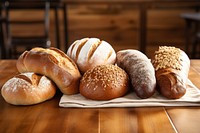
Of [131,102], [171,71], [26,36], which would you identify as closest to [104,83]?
[131,102]

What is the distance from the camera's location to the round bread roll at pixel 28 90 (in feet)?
2.88

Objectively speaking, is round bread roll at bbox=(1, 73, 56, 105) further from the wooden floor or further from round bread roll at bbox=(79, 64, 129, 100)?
the wooden floor

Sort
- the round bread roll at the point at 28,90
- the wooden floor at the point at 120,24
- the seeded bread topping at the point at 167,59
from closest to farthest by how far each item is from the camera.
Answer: the round bread roll at the point at 28,90 → the seeded bread topping at the point at 167,59 → the wooden floor at the point at 120,24

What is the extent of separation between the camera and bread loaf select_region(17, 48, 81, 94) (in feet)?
3.07

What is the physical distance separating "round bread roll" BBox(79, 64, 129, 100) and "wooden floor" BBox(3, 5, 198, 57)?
3629mm

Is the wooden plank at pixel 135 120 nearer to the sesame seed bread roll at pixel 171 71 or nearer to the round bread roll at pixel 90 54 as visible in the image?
the sesame seed bread roll at pixel 171 71

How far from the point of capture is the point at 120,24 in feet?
14.9

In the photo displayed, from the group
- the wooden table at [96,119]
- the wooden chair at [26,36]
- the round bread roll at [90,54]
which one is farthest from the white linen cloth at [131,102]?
the wooden chair at [26,36]

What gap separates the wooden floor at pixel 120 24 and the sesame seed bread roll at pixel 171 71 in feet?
11.4

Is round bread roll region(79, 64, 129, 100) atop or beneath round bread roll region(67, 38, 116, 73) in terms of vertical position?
beneath

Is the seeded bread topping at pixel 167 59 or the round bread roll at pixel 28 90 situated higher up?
the seeded bread topping at pixel 167 59

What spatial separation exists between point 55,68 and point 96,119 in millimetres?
239

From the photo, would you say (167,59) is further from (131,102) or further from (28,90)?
(28,90)

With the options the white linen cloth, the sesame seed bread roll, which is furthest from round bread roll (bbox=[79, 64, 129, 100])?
the sesame seed bread roll
